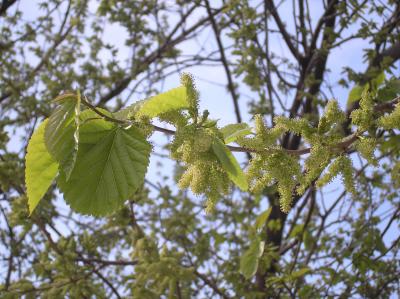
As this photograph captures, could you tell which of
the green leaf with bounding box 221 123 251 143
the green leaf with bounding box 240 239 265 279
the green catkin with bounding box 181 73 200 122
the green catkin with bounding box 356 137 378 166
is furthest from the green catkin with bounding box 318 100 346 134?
the green leaf with bounding box 240 239 265 279

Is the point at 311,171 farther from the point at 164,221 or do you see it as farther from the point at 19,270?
the point at 19,270

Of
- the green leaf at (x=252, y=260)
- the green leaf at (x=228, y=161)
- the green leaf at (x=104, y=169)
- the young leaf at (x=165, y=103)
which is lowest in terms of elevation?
the green leaf at (x=228, y=161)

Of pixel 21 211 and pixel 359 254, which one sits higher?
pixel 21 211

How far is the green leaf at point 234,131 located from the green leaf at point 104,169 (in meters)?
0.24

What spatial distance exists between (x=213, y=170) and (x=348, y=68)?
9.90 ft

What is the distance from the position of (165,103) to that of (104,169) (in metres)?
0.26

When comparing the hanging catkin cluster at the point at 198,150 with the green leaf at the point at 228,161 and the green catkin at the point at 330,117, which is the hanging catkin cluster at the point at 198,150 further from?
the green catkin at the point at 330,117

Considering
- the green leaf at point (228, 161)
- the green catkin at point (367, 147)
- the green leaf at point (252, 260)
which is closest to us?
the green leaf at point (228, 161)

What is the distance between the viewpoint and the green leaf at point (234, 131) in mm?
1249

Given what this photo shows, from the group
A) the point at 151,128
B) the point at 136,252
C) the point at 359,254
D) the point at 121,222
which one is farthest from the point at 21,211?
the point at 151,128

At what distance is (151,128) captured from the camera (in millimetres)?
1141

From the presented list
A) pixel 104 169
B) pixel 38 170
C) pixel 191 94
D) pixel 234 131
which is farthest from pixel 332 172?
pixel 38 170

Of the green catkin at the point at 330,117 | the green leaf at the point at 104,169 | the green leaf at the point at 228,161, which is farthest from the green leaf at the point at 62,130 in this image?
the green catkin at the point at 330,117

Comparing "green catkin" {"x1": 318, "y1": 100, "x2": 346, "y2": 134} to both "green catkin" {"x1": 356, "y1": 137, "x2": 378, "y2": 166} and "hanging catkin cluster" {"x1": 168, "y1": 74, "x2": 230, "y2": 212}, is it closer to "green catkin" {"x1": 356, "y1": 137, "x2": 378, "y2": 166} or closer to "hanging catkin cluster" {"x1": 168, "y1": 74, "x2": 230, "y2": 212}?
"green catkin" {"x1": 356, "y1": 137, "x2": 378, "y2": 166}
